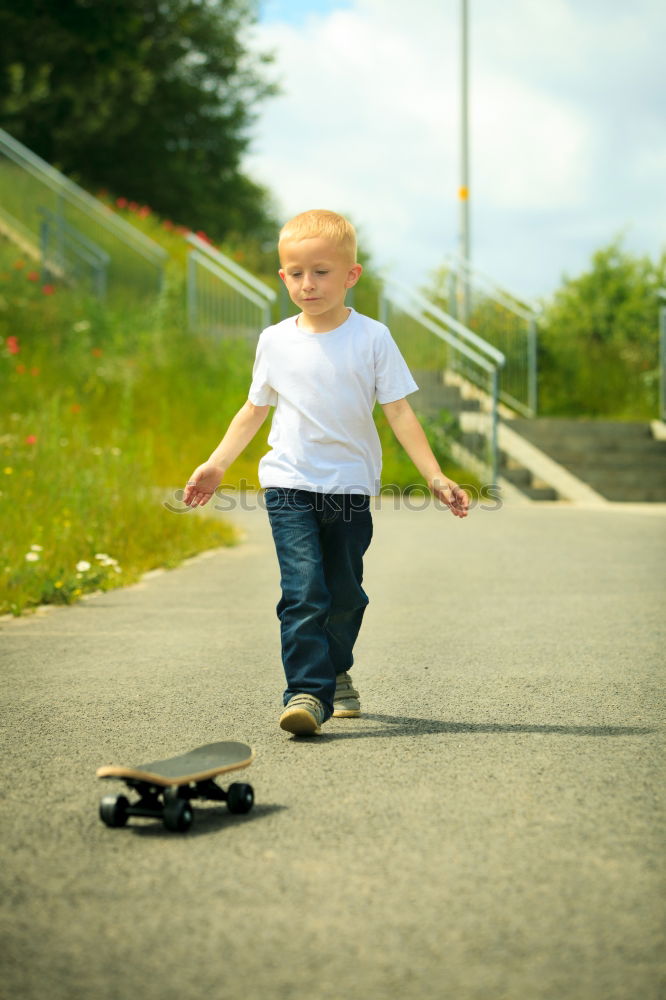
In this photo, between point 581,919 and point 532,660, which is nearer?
point 581,919

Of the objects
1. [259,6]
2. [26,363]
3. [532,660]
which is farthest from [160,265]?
[532,660]

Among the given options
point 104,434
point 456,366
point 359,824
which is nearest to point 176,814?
point 359,824

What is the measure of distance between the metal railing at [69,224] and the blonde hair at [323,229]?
16308mm

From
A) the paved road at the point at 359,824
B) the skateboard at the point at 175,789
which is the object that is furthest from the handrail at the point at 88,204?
the skateboard at the point at 175,789

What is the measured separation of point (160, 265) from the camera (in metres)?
20.8

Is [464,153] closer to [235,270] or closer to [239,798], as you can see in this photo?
[235,270]

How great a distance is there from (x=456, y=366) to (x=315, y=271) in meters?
14.2

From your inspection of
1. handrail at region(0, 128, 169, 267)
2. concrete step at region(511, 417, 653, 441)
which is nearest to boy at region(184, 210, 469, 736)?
concrete step at region(511, 417, 653, 441)

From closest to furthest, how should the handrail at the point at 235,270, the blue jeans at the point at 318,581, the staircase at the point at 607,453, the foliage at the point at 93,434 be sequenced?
the blue jeans at the point at 318,581 → the foliage at the point at 93,434 → the staircase at the point at 607,453 → the handrail at the point at 235,270

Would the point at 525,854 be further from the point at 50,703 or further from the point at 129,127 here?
the point at 129,127

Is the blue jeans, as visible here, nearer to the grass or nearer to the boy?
the boy

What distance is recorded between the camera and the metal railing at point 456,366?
16.2 meters

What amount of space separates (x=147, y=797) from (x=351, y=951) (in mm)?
1021

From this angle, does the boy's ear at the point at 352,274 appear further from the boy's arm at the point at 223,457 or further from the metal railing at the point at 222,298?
the metal railing at the point at 222,298
